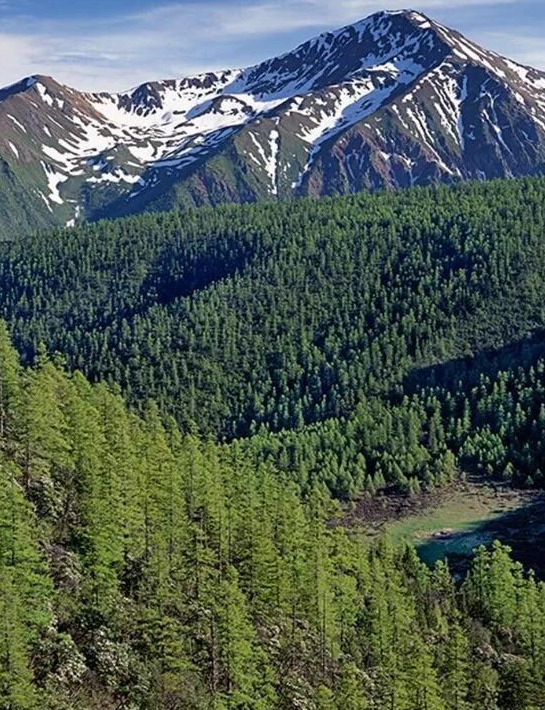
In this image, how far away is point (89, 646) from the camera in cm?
6238

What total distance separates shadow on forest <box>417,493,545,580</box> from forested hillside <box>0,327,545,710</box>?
52331 millimetres

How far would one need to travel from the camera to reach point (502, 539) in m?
174

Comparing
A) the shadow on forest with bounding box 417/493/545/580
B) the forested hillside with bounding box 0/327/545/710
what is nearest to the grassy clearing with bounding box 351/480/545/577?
the shadow on forest with bounding box 417/493/545/580

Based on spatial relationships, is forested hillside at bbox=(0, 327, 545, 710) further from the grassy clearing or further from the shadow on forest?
the grassy clearing

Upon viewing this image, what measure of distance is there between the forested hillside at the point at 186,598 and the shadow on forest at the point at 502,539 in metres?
52.3

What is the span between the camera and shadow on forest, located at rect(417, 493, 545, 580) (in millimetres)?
165250

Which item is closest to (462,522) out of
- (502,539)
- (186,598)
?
(502,539)

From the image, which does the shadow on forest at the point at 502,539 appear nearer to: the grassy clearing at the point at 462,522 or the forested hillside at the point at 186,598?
the grassy clearing at the point at 462,522

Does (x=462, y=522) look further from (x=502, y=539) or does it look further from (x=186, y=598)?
(x=186, y=598)

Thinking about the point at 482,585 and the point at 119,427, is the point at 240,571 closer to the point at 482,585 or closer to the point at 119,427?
the point at 119,427

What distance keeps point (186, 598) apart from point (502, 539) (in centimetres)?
11287

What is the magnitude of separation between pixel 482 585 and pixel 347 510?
6311 centimetres

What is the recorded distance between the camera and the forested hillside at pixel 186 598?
60625 millimetres

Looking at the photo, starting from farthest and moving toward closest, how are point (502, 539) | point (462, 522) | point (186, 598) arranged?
1. point (462, 522)
2. point (502, 539)
3. point (186, 598)
